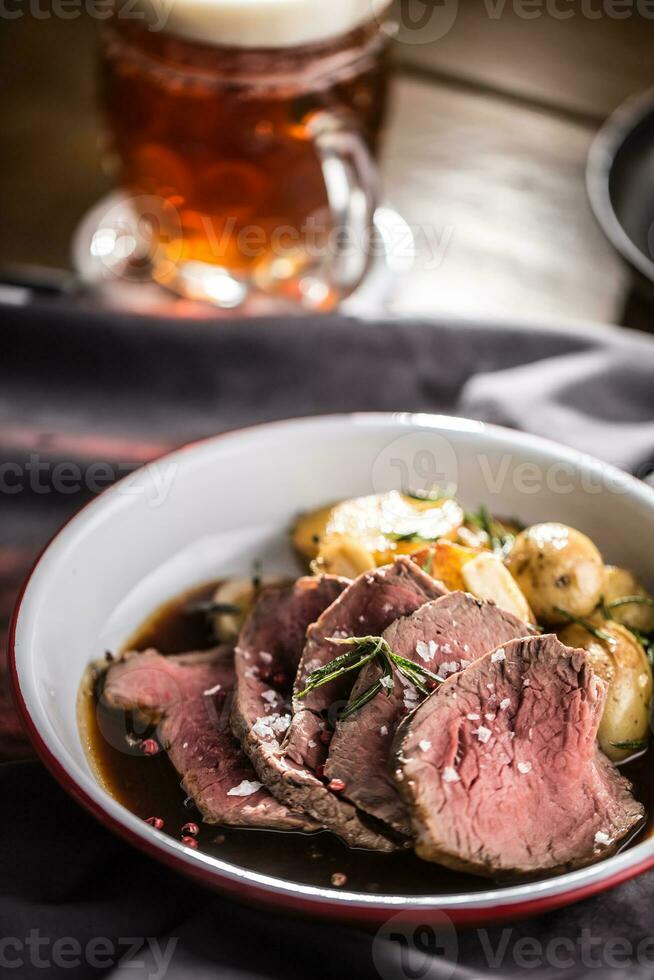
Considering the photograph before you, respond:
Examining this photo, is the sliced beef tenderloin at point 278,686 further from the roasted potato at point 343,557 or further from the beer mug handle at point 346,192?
the beer mug handle at point 346,192

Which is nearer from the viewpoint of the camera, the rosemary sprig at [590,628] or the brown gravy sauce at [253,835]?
the brown gravy sauce at [253,835]

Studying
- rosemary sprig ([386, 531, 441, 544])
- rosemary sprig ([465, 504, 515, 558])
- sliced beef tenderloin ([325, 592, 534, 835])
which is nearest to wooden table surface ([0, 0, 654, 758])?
rosemary sprig ([465, 504, 515, 558])

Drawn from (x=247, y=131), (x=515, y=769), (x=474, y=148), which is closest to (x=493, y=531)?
(x=515, y=769)

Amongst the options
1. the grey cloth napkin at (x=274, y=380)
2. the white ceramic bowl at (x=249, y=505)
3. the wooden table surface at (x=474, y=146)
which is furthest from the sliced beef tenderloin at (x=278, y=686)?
the wooden table surface at (x=474, y=146)

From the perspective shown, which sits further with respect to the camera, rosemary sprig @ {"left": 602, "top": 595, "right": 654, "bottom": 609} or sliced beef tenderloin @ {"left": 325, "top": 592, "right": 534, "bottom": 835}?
rosemary sprig @ {"left": 602, "top": 595, "right": 654, "bottom": 609}

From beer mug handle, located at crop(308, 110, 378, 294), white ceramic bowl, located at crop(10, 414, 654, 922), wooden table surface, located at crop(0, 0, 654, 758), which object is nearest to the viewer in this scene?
white ceramic bowl, located at crop(10, 414, 654, 922)

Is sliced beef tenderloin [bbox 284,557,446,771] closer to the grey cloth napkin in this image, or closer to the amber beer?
the grey cloth napkin

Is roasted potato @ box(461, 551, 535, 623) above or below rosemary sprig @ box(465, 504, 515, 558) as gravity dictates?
above
